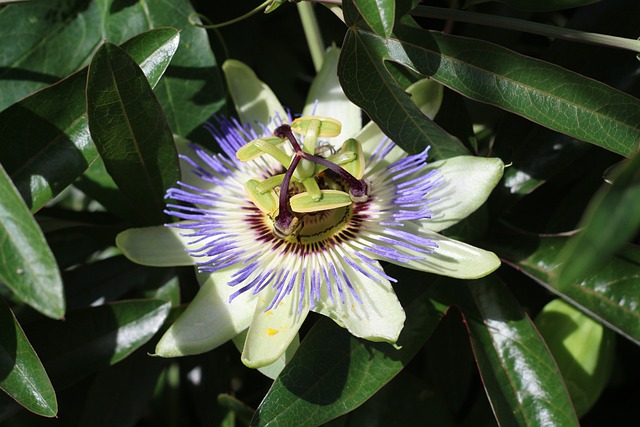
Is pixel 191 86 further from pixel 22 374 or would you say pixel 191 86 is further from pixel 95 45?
pixel 22 374

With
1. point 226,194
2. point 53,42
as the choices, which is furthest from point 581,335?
point 53,42

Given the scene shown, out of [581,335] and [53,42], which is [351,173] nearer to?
[581,335]

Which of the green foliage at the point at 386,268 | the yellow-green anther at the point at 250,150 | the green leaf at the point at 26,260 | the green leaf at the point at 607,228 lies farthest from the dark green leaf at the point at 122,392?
the green leaf at the point at 607,228

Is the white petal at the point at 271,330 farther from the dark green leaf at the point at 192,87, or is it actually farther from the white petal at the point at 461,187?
the dark green leaf at the point at 192,87

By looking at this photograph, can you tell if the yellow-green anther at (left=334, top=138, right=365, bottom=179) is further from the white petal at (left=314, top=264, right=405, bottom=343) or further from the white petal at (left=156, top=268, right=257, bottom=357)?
the white petal at (left=156, top=268, right=257, bottom=357)

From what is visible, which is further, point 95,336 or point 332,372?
point 95,336

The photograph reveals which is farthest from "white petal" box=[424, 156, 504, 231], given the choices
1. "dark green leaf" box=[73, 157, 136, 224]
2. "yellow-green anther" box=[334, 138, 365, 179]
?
"dark green leaf" box=[73, 157, 136, 224]

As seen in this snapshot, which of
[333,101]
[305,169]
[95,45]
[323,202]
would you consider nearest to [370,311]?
[323,202]
